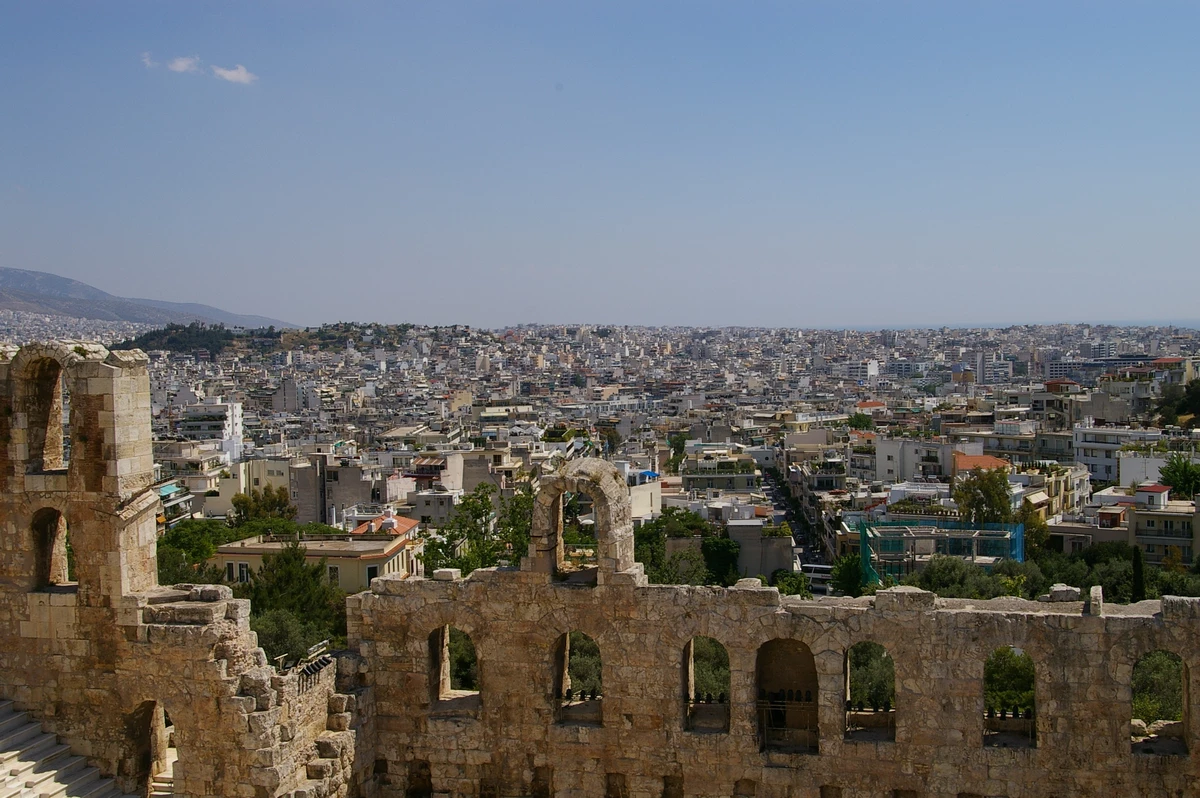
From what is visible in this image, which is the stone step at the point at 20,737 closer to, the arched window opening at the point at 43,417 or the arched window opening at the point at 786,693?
the arched window opening at the point at 43,417

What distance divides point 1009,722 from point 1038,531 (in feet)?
127

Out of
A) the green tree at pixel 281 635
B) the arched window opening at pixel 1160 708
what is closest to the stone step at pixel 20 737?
the green tree at pixel 281 635

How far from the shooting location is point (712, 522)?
61438mm

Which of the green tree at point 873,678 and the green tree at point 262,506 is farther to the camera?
the green tree at point 262,506

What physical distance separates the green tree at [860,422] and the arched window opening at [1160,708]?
344 ft

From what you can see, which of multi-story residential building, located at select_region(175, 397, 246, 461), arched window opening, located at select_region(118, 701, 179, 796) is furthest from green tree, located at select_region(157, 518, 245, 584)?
multi-story residential building, located at select_region(175, 397, 246, 461)

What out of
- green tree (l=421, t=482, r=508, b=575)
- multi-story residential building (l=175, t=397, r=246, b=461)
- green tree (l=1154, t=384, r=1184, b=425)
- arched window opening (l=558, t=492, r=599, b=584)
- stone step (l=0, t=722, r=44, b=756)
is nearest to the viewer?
stone step (l=0, t=722, r=44, b=756)

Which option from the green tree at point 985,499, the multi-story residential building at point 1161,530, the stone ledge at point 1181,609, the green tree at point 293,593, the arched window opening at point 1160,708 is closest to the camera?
the stone ledge at point 1181,609

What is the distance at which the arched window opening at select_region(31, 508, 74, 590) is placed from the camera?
17125mm

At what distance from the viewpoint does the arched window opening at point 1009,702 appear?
639 inches

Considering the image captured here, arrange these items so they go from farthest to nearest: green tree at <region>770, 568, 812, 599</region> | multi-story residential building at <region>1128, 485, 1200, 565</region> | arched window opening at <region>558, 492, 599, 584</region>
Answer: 1. multi-story residential building at <region>1128, 485, 1200, 565</region>
2. green tree at <region>770, 568, 812, 599</region>
3. arched window opening at <region>558, 492, 599, 584</region>

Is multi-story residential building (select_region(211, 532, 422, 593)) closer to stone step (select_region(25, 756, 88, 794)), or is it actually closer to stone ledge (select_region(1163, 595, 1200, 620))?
stone step (select_region(25, 756, 88, 794))

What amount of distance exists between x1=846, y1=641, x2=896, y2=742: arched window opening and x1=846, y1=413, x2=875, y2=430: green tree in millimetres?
104862

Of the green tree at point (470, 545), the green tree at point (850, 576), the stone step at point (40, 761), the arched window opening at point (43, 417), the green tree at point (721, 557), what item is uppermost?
the arched window opening at point (43, 417)
